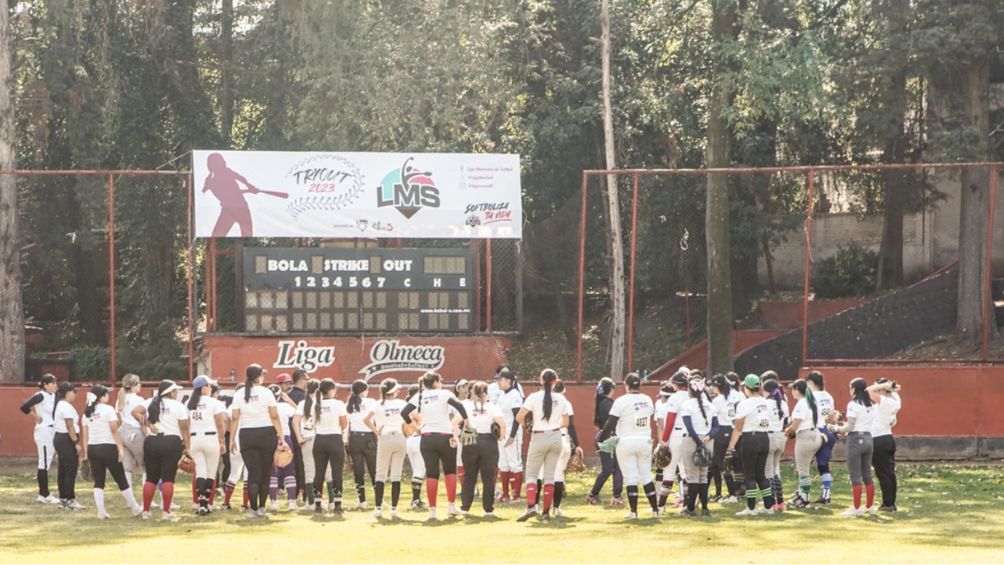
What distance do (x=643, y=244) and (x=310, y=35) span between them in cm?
969

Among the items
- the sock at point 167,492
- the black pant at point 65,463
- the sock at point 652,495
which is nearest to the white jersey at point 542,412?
the sock at point 652,495

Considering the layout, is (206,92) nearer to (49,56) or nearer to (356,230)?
(49,56)

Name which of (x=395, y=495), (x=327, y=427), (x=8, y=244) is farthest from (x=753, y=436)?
(x=8, y=244)

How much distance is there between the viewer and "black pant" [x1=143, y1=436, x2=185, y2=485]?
1838cm

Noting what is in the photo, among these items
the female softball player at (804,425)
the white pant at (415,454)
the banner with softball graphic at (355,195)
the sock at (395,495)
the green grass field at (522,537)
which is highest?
the banner with softball graphic at (355,195)

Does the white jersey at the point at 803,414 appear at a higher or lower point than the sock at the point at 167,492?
higher

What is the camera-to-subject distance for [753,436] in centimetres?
1884

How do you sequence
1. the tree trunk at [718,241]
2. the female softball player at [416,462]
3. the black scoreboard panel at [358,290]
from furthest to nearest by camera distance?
the tree trunk at [718,241]
the black scoreboard panel at [358,290]
the female softball player at [416,462]

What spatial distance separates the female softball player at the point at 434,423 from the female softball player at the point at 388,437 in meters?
0.48

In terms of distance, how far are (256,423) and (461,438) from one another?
97.7 inches

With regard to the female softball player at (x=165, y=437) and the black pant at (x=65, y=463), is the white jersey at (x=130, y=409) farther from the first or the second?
the female softball player at (x=165, y=437)

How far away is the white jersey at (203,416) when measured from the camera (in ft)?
61.0

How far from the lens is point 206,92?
37.8 metres

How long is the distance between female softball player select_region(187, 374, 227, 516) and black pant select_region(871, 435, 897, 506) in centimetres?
807
